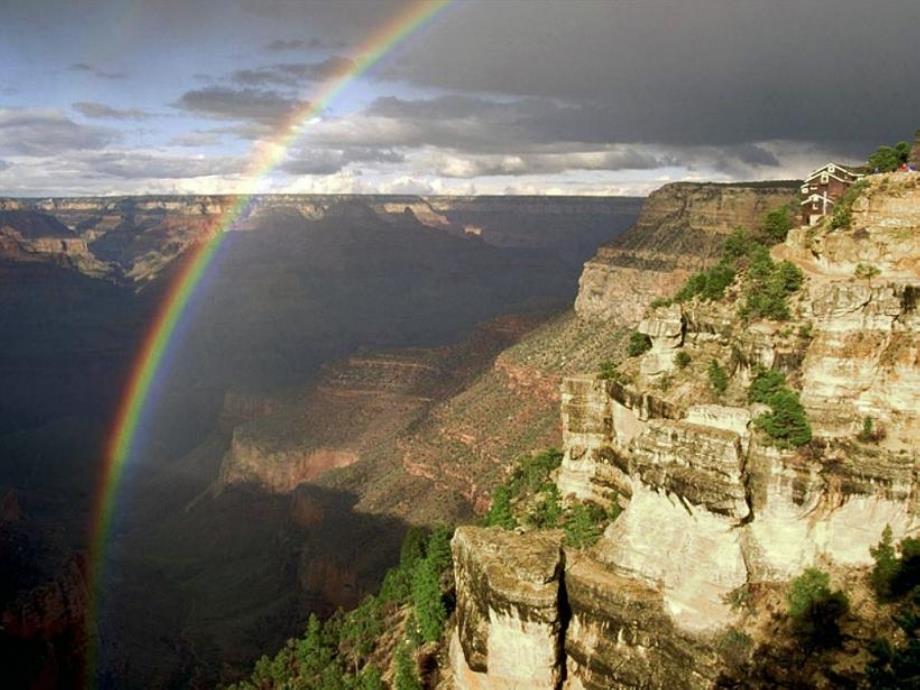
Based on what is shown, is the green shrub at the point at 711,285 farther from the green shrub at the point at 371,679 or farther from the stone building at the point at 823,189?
the green shrub at the point at 371,679

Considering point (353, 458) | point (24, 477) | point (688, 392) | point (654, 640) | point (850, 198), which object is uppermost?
point (850, 198)

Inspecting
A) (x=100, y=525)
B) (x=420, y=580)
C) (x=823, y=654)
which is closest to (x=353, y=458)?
(x=100, y=525)

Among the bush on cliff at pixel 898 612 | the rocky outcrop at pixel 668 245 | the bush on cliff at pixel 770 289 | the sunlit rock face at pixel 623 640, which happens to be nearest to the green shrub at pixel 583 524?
the sunlit rock face at pixel 623 640

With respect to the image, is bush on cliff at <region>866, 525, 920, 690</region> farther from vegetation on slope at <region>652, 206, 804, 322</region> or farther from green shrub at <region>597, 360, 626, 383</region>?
green shrub at <region>597, 360, 626, 383</region>

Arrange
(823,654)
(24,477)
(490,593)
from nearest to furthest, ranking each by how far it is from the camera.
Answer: (823,654), (490,593), (24,477)

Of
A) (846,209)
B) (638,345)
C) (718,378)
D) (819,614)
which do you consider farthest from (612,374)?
(819,614)

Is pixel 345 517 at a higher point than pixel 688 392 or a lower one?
lower

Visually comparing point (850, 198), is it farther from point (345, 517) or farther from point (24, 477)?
point (24, 477)

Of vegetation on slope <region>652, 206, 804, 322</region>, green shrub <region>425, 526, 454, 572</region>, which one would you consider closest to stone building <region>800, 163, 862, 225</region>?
vegetation on slope <region>652, 206, 804, 322</region>
